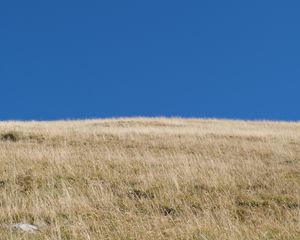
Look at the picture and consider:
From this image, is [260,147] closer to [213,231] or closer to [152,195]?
[152,195]

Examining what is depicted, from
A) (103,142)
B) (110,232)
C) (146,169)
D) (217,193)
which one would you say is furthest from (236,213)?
(103,142)

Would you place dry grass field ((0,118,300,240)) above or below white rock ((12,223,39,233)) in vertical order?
above

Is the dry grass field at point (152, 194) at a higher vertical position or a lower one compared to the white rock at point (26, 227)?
higher

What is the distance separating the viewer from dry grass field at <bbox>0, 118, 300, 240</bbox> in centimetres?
976

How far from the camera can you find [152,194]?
43.1 feet

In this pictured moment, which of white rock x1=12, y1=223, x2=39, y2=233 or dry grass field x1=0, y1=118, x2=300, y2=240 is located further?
dry grass field x1=0, y1=118, x2=300, y2=240

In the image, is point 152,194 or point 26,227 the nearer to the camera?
point 26,227

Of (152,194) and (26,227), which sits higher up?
(152,194)

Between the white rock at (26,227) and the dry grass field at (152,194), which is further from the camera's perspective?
the dry grass field at (152,194)

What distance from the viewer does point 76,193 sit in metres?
12.9

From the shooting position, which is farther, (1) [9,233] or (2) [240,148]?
(2) [240,148]

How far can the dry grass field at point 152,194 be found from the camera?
9.76 meters

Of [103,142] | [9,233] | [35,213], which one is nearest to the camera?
[9,233]

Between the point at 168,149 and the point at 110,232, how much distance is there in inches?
541
